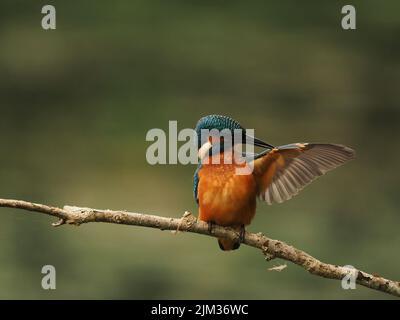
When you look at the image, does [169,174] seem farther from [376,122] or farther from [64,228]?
[376,122]

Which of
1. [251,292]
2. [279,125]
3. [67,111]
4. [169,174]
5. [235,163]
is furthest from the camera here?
[67,111]

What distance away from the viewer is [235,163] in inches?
123

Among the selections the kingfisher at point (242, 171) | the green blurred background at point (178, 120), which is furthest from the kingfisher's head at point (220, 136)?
the green blurred background at point (178, 120)

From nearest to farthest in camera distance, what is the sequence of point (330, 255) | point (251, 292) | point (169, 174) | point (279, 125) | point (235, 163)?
1. point (235, 163)
2. point (251, 292)
3. point (330, 255)
4. point (169, 174)
5. point (279, 125)

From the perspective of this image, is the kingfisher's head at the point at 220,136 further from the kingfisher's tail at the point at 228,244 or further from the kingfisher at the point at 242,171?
the kingfisher's tail at the point at 228,244

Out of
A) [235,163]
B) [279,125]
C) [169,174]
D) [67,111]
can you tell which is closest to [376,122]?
[279,125]

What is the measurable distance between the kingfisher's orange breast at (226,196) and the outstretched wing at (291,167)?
57 millimetres

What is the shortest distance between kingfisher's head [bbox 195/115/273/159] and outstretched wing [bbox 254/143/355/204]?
3.3 inches

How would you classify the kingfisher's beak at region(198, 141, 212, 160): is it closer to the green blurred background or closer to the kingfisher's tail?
the kingfisher's tail

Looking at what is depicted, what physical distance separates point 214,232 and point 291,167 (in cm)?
40

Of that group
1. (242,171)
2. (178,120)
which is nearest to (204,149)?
(242,171)

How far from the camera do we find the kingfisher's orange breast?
3049 millimetres

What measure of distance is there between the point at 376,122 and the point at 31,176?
14.0 ft

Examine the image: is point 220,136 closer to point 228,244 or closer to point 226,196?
point 226,196
